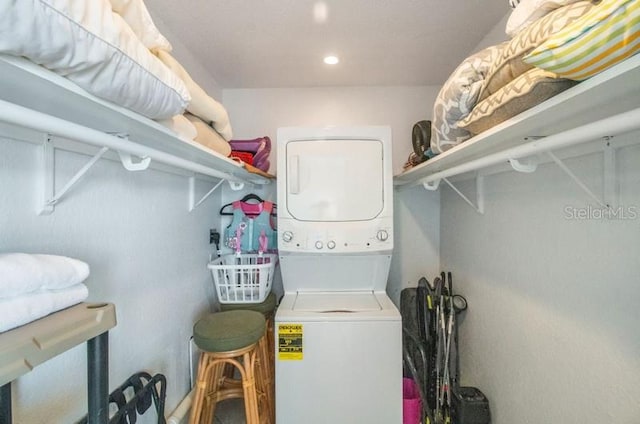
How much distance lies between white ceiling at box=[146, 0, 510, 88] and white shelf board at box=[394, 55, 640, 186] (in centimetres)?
90

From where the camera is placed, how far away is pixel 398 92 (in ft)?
8.45

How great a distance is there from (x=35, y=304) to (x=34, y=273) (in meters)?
0.06

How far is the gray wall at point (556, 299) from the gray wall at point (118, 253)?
174 centimetres

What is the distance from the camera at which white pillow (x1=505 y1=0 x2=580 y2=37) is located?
84 centimetres

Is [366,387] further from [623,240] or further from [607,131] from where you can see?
[607,131]

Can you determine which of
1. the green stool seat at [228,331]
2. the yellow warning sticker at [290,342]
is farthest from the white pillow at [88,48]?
the yellow warning sticker at [290,342]

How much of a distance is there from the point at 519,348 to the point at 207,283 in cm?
189

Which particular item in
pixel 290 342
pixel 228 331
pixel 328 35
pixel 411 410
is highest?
pixel 328 35

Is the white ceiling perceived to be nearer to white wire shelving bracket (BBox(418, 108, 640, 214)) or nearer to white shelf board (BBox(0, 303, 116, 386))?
white wire shelving bracket (BBox(418, 108, 640, 214))

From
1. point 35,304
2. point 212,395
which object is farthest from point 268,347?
point 35,304

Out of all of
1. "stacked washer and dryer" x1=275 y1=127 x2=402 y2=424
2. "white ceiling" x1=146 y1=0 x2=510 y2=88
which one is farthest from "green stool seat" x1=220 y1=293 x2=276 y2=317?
"white ceiling" x1=146 y1=0 x2=510 y2=88

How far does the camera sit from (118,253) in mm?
1250

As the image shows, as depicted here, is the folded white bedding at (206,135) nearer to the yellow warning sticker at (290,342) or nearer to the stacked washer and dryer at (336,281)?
the stacked washer and dryer at (336,281)

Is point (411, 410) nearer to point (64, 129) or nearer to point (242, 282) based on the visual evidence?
point (242, 282)
